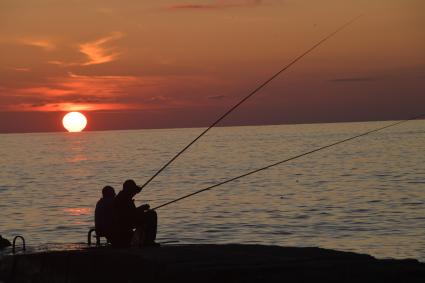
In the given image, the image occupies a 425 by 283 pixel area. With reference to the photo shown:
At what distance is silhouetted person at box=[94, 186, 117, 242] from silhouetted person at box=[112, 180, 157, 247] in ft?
0.25

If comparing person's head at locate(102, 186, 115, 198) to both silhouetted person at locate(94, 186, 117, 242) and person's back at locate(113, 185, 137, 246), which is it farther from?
person's back at locate(113, 185, 137, 246)

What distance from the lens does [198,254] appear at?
381 inches

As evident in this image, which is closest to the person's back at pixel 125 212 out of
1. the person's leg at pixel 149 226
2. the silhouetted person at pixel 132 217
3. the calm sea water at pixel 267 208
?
the silhouetted person at pixel 132 217

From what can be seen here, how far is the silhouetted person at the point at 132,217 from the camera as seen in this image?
449 inches

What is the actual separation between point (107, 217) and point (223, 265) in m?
3.15

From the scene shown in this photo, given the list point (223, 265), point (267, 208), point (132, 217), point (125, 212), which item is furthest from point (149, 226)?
point (267, 208)

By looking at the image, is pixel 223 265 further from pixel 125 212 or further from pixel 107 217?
pixel 107 217

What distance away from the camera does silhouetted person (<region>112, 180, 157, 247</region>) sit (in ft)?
37.4

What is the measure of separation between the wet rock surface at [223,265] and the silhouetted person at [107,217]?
2.20 feet

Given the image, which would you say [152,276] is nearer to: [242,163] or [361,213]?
[361,213]

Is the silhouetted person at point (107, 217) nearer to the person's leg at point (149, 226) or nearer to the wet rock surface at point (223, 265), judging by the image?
the person's leg at point (149, 226)

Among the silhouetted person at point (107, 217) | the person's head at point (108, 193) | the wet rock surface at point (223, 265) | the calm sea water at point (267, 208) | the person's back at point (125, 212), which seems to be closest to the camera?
the wet rock surface at point (223, 265)

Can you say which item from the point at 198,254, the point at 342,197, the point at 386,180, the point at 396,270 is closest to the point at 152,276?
the point at 198,254

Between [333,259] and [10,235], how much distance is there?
1704 cm
